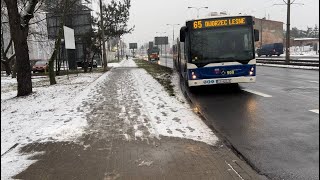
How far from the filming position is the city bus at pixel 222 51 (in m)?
14.1

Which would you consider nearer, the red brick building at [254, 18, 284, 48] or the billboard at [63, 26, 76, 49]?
the billboard at [63, 26, 76, 49]

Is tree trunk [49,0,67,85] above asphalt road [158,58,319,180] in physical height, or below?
above

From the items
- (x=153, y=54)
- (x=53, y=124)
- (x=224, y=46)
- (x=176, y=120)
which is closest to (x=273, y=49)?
(x=153, y=54)

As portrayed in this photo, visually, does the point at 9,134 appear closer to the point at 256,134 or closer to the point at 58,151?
the point at 58,151

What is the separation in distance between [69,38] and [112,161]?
18.1 metres

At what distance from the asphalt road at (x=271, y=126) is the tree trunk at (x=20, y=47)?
7.00 metres

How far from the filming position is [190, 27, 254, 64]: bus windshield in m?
14.1

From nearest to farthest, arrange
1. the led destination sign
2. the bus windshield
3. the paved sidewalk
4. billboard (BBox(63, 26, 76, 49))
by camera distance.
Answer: the paved sidewalk
the bus windshield
the led destination sign
billboard (BBox(63, 26, 76, 49))

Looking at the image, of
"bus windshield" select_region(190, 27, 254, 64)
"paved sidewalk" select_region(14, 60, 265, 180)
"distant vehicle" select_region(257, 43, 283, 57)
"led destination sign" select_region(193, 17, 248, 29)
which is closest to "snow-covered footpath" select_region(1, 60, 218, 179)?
"paved sidewalk" select_region(14, 60, 265, 180)

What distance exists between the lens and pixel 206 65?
14156 mm

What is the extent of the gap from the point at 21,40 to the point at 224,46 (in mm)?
8159

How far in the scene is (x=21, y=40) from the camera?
14898 millimetres

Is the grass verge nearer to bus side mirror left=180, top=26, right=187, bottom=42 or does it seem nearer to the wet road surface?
bus side mirror left=180, top=26, right=187, bottom=42

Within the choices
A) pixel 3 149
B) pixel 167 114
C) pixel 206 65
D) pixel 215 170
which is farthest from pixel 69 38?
pixel 215 170
